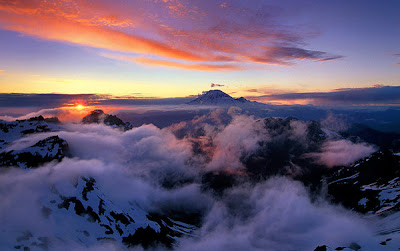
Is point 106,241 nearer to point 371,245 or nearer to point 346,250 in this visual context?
point 346,250

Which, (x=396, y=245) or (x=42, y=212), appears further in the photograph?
(x=42, y=212)

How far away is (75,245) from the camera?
172 m

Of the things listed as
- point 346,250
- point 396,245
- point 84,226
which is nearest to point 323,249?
point 346,250

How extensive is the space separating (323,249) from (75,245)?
18908cm

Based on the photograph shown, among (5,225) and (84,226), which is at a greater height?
(5,225)

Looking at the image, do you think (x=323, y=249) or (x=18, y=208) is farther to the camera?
(x=18, y=208)

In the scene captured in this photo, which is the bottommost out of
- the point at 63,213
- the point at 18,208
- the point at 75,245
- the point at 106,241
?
the point at 106,241

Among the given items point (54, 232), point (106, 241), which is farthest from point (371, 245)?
point (54, 232)

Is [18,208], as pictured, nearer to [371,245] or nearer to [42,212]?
[42,212]

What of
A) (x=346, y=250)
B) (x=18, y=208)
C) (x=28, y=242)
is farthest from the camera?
(x=18, y=208)

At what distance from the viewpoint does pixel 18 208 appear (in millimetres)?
185375

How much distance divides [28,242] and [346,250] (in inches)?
9077

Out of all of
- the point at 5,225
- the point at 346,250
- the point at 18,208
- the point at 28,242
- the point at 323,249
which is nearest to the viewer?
the point at 323,249

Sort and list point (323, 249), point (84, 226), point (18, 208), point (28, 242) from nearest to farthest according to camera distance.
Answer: point (323, 249)
point (28, 242)
point (18, 208)
point (84, 226)
